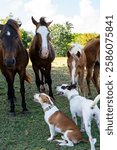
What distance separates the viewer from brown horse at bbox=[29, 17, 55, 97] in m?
8.30

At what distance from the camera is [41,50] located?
8.37 m

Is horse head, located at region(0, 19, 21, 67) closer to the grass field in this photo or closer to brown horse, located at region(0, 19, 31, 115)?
brown horse, located at region(0, 19, 31, 115)

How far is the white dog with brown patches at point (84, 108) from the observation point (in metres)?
5.77

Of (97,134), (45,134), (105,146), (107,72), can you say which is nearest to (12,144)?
(45,134)

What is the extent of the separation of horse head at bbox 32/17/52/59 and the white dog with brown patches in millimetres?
1876

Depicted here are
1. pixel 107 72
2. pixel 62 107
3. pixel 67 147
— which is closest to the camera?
pixel 107 72

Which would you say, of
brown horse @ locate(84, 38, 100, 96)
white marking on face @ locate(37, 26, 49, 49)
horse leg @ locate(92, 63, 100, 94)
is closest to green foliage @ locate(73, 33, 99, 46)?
horse leg @ locate(92, 63, 100, 94)

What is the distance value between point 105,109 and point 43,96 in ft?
7.35

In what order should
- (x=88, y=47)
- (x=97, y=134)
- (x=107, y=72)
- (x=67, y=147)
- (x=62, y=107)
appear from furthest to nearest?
1. (x=88, y=47)
2. (x=62, y=107)
3. (x=97, y=134)
4. (x=67, y=147)
5. (x=107, y=72)

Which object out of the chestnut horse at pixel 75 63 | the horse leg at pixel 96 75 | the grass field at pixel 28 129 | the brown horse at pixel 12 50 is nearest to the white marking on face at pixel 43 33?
the brown horse at pixel 12 50

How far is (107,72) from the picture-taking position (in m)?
4.30

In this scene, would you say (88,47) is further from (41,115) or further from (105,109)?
(105,109)

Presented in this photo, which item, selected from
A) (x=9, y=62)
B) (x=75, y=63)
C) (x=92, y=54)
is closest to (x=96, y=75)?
(x=92, y=54)

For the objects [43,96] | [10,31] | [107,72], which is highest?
[10,31]
